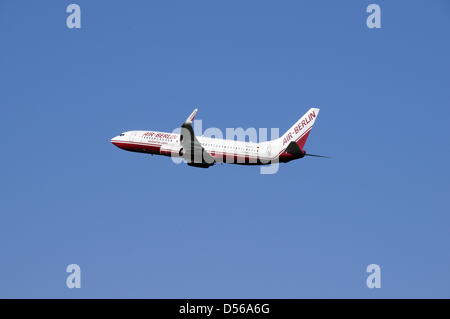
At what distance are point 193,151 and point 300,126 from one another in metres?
14.5

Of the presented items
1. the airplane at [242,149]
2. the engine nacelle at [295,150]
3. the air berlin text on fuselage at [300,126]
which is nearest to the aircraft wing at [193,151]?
the airplane at [242,149]

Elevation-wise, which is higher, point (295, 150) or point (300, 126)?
point (300, 126)

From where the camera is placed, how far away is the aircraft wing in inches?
4355

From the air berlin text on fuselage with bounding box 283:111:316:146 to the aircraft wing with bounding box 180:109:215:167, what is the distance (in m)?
10.2

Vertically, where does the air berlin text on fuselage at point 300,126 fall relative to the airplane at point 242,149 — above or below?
above

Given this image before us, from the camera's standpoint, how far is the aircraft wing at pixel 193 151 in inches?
4355

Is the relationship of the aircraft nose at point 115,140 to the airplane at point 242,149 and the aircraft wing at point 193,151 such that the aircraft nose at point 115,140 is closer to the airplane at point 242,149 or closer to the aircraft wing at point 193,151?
the airplane at point 242,149

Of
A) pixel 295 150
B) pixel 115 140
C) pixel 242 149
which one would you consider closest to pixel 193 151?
pixel 242 149

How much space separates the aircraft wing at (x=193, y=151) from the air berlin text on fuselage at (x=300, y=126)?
1019 cm

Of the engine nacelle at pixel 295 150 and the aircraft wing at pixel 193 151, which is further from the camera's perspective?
the aircraft wing at pixel 193 151

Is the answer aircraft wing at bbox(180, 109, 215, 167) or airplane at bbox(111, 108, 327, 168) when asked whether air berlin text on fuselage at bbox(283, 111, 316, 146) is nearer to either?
airplane at bbox(111, 108, 327, 168)

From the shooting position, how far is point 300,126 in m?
114

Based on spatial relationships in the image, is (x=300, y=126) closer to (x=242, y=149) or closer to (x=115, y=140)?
(x=242, y=149)

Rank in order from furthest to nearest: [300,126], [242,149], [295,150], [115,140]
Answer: [115,140] → [300,126] → [242,149] → [295,150]
